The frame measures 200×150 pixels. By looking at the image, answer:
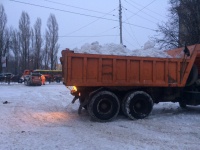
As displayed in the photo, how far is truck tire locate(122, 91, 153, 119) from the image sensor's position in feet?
35.6

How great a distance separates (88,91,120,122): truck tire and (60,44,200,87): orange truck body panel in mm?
400

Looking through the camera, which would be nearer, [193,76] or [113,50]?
[113,50]

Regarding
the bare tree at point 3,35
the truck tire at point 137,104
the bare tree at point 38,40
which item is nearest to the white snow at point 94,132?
the truck tire at point 137,104

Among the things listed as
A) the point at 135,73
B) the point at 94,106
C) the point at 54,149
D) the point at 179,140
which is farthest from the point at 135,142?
the point at 135,73

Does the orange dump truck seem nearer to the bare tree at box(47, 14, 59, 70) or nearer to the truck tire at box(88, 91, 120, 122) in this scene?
the truck tire at box(88, 91, 120, 122)

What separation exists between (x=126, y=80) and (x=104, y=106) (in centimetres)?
123

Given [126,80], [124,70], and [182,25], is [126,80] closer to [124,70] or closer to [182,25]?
[124,70]

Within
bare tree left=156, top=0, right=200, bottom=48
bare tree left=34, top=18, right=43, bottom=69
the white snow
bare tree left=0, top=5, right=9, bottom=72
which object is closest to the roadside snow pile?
the white snow

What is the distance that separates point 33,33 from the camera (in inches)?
2680

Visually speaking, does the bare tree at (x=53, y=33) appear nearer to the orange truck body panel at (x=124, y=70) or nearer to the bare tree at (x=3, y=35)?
the bare tree at (x=3, y=35)

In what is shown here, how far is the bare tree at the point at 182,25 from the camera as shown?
2858 cm

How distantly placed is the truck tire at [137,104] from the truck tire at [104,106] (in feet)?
1.16

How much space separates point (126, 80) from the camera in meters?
10.9

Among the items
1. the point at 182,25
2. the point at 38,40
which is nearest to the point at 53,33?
the point at 38,40
